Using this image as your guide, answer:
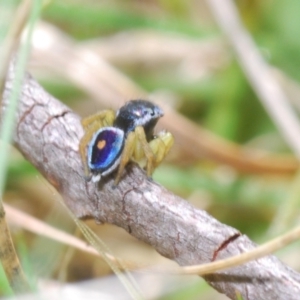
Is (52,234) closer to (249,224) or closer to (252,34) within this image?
(249,224)

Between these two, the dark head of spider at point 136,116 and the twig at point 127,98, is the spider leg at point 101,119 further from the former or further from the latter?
the twig at point 127,98

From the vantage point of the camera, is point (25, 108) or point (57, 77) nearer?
point (25, 108)

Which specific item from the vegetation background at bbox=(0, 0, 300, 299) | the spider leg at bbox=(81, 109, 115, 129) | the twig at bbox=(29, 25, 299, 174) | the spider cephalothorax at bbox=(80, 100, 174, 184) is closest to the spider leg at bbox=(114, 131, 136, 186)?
the spider cephalothorax at bbox=(80, 100, 174, 184)

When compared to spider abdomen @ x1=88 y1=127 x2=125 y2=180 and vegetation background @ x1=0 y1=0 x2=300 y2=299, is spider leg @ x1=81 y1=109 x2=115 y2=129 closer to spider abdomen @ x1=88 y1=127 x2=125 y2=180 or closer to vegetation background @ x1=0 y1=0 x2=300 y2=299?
spider abdomen @ x1=88 y1=127 x2=125 y2=180

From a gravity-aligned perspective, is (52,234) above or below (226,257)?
below

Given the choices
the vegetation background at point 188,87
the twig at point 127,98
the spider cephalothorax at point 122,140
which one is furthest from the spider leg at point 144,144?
the twig at point 127,98

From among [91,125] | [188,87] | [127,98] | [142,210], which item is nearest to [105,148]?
[91,125]

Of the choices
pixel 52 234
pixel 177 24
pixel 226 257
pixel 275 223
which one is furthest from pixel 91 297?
pixel 177 24

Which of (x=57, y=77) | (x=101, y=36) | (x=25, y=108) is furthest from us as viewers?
(x=101, y=36)
